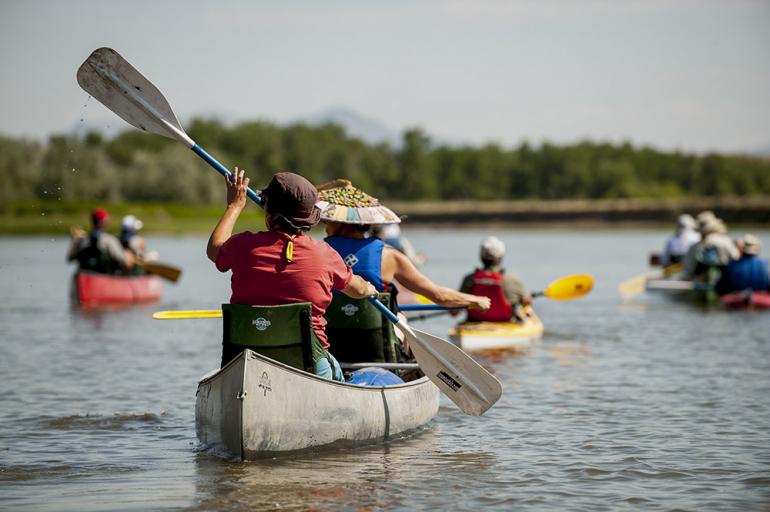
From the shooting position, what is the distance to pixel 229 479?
7820 millimetres

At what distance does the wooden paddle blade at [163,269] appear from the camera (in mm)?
23125

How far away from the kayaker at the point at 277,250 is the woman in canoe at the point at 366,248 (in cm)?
110

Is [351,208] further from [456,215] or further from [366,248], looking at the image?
A: [456,215]

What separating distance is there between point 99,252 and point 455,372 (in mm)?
14590

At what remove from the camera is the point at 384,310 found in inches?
350

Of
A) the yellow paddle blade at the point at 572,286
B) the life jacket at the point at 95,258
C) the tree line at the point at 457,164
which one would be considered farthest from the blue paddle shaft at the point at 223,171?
the tree line at the point at 457,164

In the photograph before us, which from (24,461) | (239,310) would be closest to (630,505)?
(239,310)

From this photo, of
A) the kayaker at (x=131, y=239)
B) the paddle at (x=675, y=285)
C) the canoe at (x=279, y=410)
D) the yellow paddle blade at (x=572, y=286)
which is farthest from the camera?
the kayaker at (x=131, y=239)

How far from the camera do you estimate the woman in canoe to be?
8852 mm

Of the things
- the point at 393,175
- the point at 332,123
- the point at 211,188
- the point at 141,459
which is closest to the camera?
the point at 141,459

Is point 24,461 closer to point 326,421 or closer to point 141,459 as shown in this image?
point 141,459

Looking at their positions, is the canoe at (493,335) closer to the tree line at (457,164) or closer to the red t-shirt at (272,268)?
the red t-shirt at (272,268)

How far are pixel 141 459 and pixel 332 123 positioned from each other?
148m

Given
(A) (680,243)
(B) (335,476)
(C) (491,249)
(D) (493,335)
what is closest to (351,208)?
(B) (335,476)
